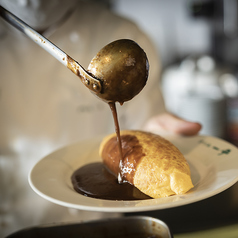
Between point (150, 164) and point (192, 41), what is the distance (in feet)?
14.4

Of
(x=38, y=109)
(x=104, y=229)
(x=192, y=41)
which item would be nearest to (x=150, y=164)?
(x=104, y=229)

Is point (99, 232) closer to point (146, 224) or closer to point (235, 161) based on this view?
point (146, 224)

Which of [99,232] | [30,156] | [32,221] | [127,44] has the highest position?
[127,44]

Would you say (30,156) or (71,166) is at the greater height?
(71,166)

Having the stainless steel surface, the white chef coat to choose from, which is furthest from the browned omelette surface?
the white chef coat

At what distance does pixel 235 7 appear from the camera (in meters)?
4.45

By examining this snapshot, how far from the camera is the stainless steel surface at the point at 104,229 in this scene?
3.15ft

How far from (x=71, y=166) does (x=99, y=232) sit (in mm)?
434

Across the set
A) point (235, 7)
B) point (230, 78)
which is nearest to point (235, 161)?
point (230, 78)

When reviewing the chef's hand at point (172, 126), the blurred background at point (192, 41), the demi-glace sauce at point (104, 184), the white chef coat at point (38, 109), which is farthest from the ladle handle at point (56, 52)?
the blurred background at point (192, 41)

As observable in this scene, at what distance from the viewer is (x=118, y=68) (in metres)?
0.95

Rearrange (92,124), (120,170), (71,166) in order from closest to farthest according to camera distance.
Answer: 1. (120,170)
2. (71,166)
3. (92,124)

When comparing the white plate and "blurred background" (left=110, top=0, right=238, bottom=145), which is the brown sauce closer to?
the white plate

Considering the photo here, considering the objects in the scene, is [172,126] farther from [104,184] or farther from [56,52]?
[56,52]
